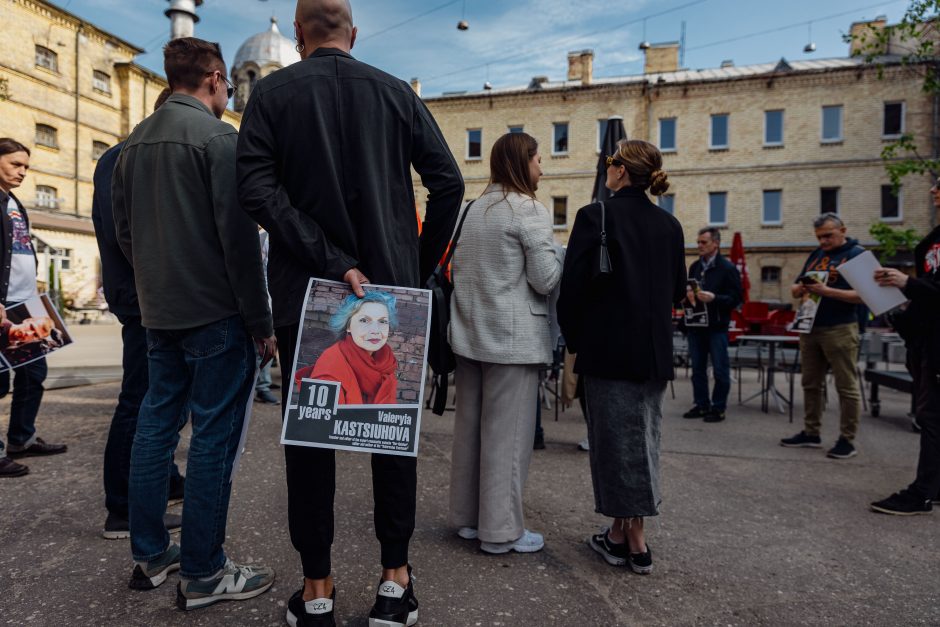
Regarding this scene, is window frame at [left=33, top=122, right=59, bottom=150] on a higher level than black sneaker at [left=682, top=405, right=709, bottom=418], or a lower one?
higher

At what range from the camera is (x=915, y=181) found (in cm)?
2947

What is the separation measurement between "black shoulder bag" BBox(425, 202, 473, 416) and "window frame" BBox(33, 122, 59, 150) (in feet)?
113

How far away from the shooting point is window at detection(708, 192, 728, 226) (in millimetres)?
32375

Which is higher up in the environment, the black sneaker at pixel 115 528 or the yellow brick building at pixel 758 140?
the yellow brick building at pixel 758 140

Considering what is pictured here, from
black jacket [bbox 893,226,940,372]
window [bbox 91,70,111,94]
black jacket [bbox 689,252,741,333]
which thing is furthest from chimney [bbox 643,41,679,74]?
black jacket [bbox 893,226,940,372]

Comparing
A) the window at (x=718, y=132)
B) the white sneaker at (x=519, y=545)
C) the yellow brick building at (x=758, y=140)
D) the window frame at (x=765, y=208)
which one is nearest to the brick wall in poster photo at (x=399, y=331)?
the white sneaker at (x=519, y=545)

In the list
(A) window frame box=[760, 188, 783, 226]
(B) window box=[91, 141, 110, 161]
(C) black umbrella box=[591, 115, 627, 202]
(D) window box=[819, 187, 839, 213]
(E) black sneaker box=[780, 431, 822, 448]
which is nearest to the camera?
(E) black sneaker box=[780, 431, 822, 448]

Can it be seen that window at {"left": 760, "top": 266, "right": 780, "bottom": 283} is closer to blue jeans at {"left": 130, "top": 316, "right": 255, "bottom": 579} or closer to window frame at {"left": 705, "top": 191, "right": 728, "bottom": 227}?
window frame at {"left": 705, "top": 191, "right": 728, "bottom": 227}

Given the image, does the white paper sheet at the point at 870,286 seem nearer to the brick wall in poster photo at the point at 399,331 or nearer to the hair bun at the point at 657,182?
the hair bun at the point at 657,182

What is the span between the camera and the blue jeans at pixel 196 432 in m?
2.48

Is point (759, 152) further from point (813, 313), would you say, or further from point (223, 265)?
point (223, 265)

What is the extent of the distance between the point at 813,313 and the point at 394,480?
4915 millimetres

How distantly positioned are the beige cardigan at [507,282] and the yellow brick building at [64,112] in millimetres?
29141

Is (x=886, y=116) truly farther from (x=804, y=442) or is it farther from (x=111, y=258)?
(x=111, y=258)
